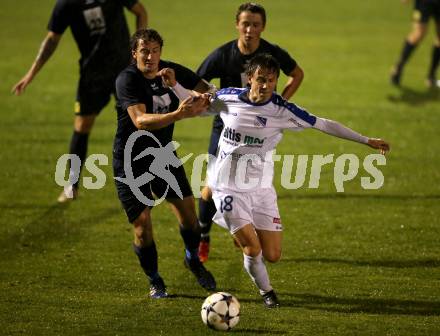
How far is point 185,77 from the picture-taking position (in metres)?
8.72

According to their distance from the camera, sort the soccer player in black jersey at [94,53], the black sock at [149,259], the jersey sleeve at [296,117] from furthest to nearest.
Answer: the soccer player in black jersey at [94,53]
the black sock at [149,259]
the jersey sleeve at [296,117]

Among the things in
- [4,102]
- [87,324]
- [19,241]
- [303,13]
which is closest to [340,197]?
[19,241]

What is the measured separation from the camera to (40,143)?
570 inches

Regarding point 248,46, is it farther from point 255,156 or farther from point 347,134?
A: point 347,134

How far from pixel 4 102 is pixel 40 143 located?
9.08 ft

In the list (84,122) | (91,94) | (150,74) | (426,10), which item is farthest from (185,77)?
(426,10)

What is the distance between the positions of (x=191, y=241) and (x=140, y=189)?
2.76 feet

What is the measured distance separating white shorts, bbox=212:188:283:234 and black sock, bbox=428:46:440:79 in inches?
420

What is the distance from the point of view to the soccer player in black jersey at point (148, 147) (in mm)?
8195

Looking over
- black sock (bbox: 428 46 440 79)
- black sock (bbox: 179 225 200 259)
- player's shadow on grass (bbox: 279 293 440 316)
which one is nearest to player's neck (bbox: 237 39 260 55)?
black sock (bbox: 179 225 200 259)

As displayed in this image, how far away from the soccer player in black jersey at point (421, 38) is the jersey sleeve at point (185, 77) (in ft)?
34.0

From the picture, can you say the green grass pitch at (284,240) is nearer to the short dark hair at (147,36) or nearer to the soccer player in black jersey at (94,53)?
the soccer player in black jersey at (94,53)

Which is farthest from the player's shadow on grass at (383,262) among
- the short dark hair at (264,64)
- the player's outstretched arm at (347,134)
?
the short dark hair at (264,64)

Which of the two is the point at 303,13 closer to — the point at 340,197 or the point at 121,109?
the point at 340,197
